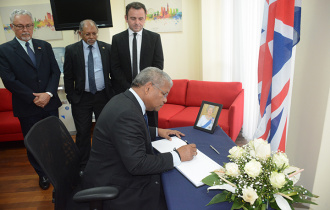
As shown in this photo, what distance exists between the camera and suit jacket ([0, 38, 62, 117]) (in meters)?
2.27

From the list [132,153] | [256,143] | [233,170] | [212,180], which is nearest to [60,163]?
[132,153]

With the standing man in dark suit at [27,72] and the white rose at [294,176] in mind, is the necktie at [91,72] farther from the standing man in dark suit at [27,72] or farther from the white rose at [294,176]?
the white rose at [294,176]

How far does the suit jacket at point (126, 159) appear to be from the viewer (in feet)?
4.11

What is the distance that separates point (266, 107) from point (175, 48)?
295cm

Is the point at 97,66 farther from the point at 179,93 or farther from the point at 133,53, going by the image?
the point at 179,93

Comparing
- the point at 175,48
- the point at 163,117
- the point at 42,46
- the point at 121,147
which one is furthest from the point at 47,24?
the point at 121,147

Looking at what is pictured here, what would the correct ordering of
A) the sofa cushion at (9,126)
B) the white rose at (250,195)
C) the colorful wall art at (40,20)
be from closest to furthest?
the white rose at (250,195) → the sofa cushion at (9,126) → the colorful wall art at (40,20)

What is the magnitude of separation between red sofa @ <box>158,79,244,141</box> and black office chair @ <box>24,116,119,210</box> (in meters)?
1.88

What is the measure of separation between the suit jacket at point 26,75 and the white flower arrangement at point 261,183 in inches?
84.0

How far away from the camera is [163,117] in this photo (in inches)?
135

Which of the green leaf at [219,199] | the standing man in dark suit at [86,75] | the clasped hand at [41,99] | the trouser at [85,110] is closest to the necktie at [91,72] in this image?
the standing man in dark suit at [86,75]

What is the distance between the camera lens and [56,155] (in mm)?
1376

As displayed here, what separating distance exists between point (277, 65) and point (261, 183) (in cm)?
113

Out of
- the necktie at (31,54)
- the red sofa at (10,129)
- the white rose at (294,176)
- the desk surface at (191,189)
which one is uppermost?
the necktie at (31,54)
